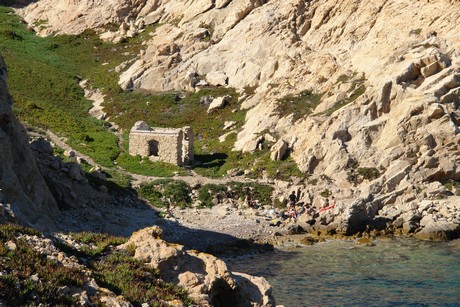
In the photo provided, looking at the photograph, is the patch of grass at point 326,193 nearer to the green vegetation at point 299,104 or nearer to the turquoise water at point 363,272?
the turquoise water at point 363,272

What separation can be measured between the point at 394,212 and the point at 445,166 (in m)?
6.80

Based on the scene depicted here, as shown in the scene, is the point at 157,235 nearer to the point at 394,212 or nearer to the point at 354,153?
the point at 394,212

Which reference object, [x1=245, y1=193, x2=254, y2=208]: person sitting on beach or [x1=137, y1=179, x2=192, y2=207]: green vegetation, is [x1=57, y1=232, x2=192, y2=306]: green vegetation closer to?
[x1=137, y1=179, x2=192, y2=207]: green vegetation

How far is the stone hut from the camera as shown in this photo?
52.3m

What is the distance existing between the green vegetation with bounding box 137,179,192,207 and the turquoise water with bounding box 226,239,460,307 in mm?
10764

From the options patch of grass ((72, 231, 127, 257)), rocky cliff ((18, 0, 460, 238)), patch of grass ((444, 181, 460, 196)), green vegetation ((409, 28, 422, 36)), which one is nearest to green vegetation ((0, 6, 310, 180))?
rocky cliff ((18, 0, 460, 238))

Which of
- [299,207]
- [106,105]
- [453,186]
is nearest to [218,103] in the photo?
[106,105]

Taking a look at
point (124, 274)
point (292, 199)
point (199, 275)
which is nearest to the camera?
point (124, 274)

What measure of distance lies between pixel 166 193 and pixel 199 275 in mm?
30282

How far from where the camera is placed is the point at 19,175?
106ft

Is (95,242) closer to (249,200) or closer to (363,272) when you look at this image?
(363,272)

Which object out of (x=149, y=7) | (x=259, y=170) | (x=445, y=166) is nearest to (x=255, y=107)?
(x=259, y=170)

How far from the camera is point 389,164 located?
1861 inches

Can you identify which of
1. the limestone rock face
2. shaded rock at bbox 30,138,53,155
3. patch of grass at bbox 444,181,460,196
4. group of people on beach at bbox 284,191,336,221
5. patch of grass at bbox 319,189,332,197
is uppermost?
the limestone rock face
